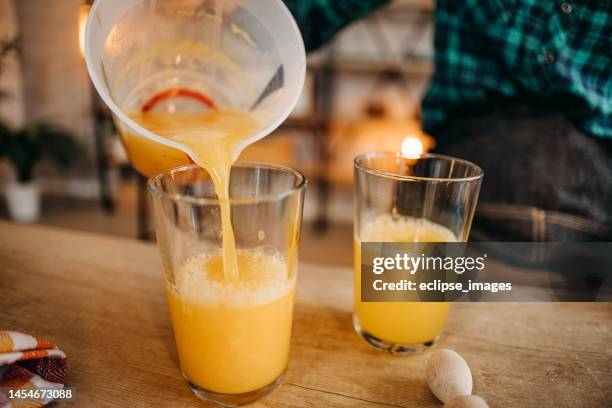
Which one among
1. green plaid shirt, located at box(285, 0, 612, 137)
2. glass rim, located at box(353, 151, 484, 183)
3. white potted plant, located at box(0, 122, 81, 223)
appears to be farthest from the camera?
white potted plant, located at box(0, 122, 81, 223)

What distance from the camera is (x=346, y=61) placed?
2928mm

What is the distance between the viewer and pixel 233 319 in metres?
0.48

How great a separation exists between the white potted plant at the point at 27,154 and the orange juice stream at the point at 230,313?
287 centimetres

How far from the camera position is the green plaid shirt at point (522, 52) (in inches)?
37.0

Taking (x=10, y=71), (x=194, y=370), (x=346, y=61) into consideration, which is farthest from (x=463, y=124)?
(x=10, y=71)

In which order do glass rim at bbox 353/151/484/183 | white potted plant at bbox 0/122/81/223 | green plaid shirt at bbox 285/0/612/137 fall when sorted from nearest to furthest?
glass rim at bbox 353/151/484/183 < green plaid shirt at bbox 285/0/612/137 < white potted plant at bbox 0/122/81/223

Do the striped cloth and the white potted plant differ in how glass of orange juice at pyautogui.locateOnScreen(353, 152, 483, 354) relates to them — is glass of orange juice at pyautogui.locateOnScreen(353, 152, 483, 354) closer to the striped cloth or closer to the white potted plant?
the striped cloth

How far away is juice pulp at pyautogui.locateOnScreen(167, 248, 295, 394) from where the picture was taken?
479mm

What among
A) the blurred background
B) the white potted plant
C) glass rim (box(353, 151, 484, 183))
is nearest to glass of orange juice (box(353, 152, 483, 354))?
glass rim (box(353, 151, 484, 183))

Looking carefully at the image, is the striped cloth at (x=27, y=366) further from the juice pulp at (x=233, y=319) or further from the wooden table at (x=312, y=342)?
the juice pulp at (x=233, y=319)

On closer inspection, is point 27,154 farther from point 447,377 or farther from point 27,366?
point 447,377

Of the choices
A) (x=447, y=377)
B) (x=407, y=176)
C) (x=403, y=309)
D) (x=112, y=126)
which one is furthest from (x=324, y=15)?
(x=112, y=126)

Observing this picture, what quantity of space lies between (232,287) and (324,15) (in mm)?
785

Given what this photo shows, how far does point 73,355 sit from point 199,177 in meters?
0.27
